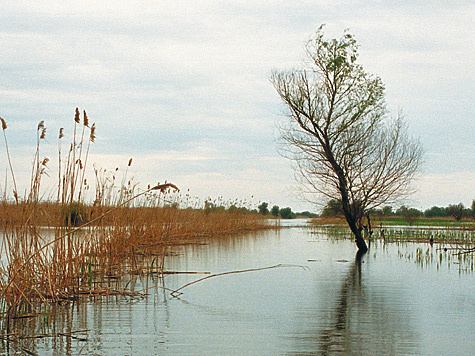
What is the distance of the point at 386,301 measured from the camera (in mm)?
7277

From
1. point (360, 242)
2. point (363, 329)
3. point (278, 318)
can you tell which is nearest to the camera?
point (363, 329)

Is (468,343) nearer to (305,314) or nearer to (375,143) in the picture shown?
(305,314)

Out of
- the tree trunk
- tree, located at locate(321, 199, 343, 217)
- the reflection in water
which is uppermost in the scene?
tree, located at locate(321, 199, 343, 217)

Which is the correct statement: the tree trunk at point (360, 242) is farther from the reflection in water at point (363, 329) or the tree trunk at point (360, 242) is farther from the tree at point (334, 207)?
the reflection in water at point (363, 329)

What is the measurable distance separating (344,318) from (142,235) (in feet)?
25.5

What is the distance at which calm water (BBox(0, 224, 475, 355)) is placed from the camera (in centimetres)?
467

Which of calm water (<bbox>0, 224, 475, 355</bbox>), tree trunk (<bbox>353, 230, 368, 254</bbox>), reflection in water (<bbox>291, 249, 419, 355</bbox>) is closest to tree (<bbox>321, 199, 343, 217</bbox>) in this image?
tree trunk (<bbox>353, 230, 368, 254</bbox>)

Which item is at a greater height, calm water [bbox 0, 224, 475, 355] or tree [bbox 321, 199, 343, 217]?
tree [bbox 321, 199, 343, 217]

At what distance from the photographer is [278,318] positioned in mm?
5918

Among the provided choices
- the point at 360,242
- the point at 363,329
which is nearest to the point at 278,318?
the point at 363,329

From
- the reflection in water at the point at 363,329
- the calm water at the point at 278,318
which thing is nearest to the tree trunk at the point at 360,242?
the calm water at the point at 278,318

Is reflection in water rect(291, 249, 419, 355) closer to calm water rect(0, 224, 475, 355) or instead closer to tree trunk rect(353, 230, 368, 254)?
calm water rect(0, 224, 475, 355)

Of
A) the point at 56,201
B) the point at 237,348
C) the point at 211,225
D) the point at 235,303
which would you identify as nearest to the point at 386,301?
the point at 235,303

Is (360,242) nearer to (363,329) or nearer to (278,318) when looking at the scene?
(278,318)
